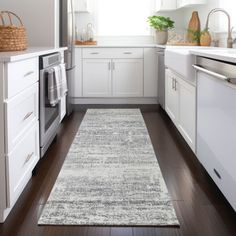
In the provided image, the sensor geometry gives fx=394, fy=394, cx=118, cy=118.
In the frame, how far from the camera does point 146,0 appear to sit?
6039mm

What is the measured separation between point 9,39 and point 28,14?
1.63 m

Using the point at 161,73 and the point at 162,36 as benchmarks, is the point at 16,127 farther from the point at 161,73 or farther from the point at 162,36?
the point at 162,36

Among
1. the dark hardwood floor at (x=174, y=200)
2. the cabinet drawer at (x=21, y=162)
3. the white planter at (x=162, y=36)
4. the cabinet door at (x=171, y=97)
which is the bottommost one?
the dark hardwood floor at (x=174, y=200)

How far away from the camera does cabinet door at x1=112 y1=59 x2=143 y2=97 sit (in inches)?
217

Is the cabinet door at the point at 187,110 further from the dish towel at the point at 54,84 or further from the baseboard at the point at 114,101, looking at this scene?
the baseboard at the point at 114,101

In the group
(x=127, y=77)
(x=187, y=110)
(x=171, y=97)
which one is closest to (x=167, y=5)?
(x=127, y=77)

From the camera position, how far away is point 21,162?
7.07 ft

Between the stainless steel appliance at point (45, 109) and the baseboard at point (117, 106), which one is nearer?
the stainless steel appliance at point (45, 109)

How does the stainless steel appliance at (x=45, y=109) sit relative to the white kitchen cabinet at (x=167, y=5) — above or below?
below

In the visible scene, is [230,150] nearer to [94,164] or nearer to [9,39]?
[94,164]

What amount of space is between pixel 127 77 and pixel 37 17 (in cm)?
187

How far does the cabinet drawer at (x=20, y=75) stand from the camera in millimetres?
1896

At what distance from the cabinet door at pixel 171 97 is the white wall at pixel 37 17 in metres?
1.28

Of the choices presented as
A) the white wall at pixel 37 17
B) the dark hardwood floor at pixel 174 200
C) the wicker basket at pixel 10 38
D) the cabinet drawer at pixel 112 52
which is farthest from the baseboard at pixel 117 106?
the wicker basket at pixel 10 38
